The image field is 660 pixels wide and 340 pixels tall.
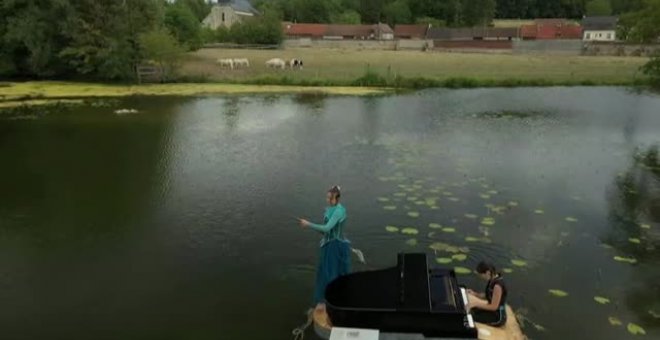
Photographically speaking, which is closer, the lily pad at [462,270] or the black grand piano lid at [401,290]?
the black grand piano lid at [401,290]

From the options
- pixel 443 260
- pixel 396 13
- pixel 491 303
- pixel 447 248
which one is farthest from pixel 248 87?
pixel 396 13

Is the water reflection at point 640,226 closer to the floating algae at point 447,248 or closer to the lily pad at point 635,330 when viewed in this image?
the lily pad at point 635,330

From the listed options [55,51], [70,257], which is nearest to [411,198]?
[70,257]

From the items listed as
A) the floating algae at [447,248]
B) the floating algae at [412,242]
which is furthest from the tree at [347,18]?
the floating algae at [447,248]

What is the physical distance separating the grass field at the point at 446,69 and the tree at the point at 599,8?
86.1 m

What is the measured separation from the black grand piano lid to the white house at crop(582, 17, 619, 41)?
114 meters

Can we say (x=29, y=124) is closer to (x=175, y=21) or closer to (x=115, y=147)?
→ (x=115, y=147)

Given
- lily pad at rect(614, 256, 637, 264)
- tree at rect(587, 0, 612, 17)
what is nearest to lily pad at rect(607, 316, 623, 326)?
lily pad at rect(614, 256, 637, 264)

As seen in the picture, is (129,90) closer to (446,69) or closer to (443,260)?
(446,69)

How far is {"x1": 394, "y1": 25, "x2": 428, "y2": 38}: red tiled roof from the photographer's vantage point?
11281 cm

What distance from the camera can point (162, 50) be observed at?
41594mm

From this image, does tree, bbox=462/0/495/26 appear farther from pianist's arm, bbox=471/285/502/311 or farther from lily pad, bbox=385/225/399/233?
pianist's arm, bbox=471/285/502/311

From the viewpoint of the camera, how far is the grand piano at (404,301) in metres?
7.70

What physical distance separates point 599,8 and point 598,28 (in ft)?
111
